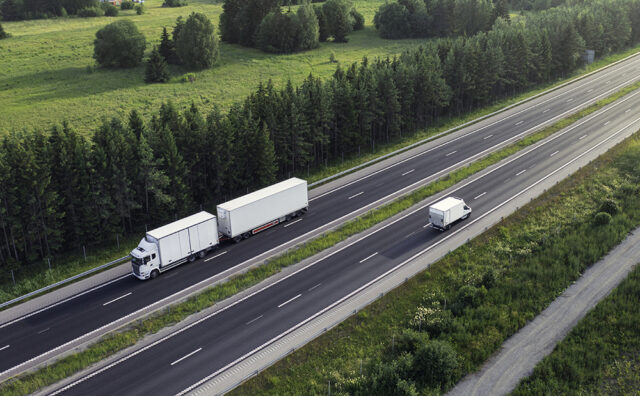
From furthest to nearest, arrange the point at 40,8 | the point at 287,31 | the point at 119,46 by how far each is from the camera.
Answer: the point at 40,8 < the point at 287,31 < the point at 119,46

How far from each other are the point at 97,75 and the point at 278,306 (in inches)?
3922

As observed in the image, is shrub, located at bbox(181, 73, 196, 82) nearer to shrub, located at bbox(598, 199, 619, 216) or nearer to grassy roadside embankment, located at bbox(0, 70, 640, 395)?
grassy roadside embankment, located at bbox(0, 70, 640, 395)

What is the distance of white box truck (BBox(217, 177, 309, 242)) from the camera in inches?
1967

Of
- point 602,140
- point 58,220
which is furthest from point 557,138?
point 58,220

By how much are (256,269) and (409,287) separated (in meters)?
14.1

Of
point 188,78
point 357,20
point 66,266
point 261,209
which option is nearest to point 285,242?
point 261,209

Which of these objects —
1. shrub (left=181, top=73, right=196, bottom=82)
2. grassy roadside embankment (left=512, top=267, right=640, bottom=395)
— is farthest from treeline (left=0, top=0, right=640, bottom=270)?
shrub (left=181, top=73, right=196, bottom=82)

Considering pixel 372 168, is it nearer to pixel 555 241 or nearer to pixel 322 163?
pixel 322 163

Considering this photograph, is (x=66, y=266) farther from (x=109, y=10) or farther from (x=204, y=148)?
(x=109, y=10)

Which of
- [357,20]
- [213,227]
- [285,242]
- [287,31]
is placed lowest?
[285,242]

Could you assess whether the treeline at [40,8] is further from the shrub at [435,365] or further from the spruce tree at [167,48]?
the shrub at [435,365]

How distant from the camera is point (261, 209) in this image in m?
51.7

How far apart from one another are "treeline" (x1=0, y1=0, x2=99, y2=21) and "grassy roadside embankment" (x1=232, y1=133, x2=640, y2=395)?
181 m

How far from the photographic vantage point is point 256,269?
45.5m
